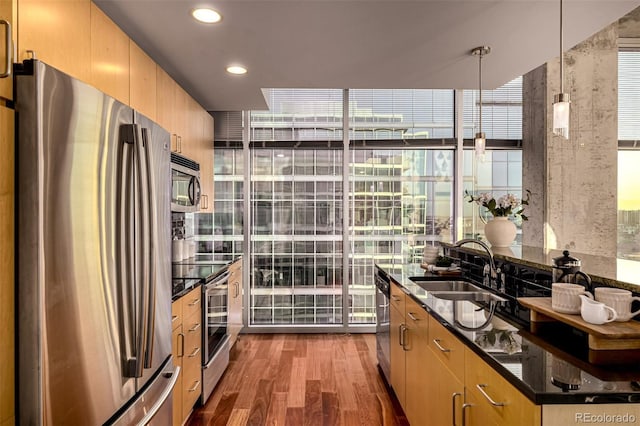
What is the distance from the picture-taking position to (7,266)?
1.13 m

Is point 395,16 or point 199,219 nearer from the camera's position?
point 395,16

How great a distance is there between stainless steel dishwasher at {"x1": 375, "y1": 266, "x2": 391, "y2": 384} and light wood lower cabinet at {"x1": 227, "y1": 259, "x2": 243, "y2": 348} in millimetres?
1356

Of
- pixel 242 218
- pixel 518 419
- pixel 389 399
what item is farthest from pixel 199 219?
pixel 518 419

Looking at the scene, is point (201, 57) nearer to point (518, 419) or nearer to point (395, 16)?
point (395, 16)

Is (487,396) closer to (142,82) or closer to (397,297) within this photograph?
(397,297)

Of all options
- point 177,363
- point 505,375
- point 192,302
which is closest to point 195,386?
point 177,363

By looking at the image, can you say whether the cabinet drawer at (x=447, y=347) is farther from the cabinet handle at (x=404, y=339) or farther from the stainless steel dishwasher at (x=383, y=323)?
the stainless steel dishwasher at (x=383, y=323)

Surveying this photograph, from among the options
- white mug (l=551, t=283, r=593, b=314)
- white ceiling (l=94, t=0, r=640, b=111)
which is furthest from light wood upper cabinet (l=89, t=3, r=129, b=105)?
white mug (l=551, t=283, r=593, b=314)

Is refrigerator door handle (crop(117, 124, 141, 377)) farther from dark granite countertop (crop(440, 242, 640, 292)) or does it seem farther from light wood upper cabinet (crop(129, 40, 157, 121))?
dark granite countertop (crop(440, 242, 640, 292))

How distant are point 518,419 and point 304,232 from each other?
3637 mm

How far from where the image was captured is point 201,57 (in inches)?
109

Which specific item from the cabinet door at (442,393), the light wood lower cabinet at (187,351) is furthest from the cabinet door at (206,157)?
the cabinet door at (442,393)

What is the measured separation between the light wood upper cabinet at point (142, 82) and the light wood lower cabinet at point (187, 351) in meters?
1.21

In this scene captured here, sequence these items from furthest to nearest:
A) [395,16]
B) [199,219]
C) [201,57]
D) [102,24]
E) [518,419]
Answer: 1. [199,219]
2. [201,57]
3. [395,16]
4. [102,24]
5. [518,419]
